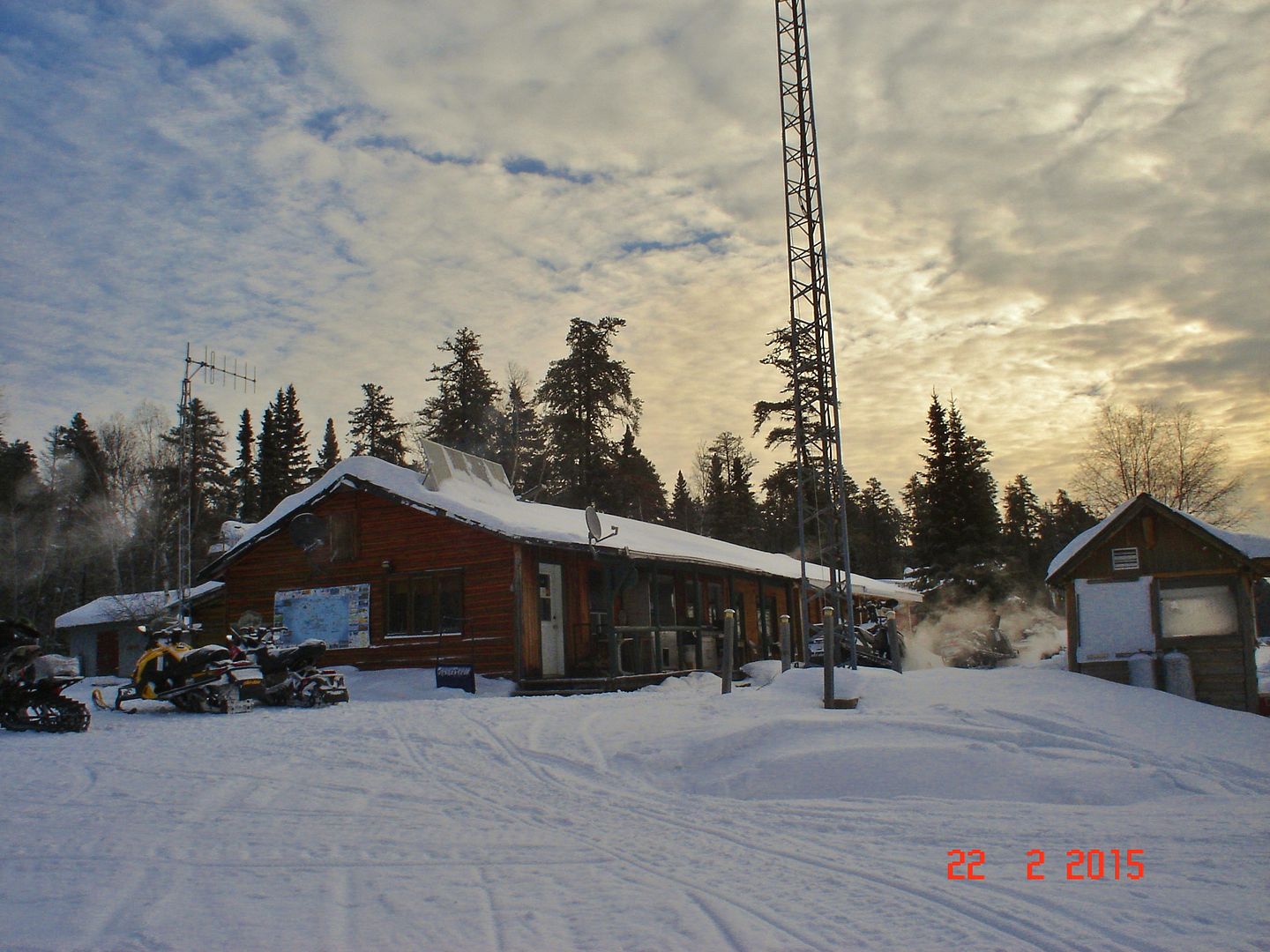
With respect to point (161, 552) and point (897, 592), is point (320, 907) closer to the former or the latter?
point (897, 592)

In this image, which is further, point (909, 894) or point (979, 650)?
point (979, 650)

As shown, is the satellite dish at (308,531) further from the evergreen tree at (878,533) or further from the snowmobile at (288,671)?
the evergreen tree at (878,533)

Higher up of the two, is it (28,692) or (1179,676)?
(28,692)

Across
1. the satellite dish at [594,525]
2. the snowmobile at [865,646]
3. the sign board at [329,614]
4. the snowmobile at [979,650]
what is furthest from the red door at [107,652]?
the snowmobile at [979,650]

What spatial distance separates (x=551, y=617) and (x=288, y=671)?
572cm

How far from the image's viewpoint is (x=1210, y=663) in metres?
12.6

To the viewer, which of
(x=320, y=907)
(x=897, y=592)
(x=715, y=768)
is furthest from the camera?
(x=897, y=592)

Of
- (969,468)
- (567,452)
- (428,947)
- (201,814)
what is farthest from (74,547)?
(428,947)

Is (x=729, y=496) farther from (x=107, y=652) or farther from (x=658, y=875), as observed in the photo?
(x=658, y=875)

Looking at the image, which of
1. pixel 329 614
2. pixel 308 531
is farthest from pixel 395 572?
pixel 308 531

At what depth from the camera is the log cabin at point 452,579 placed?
57.4 ft

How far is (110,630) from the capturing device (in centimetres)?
3472

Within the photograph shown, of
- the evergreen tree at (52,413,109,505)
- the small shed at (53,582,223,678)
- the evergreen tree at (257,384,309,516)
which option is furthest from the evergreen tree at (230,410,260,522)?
the small shed at (53,582,223,678)

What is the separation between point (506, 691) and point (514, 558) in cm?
237
